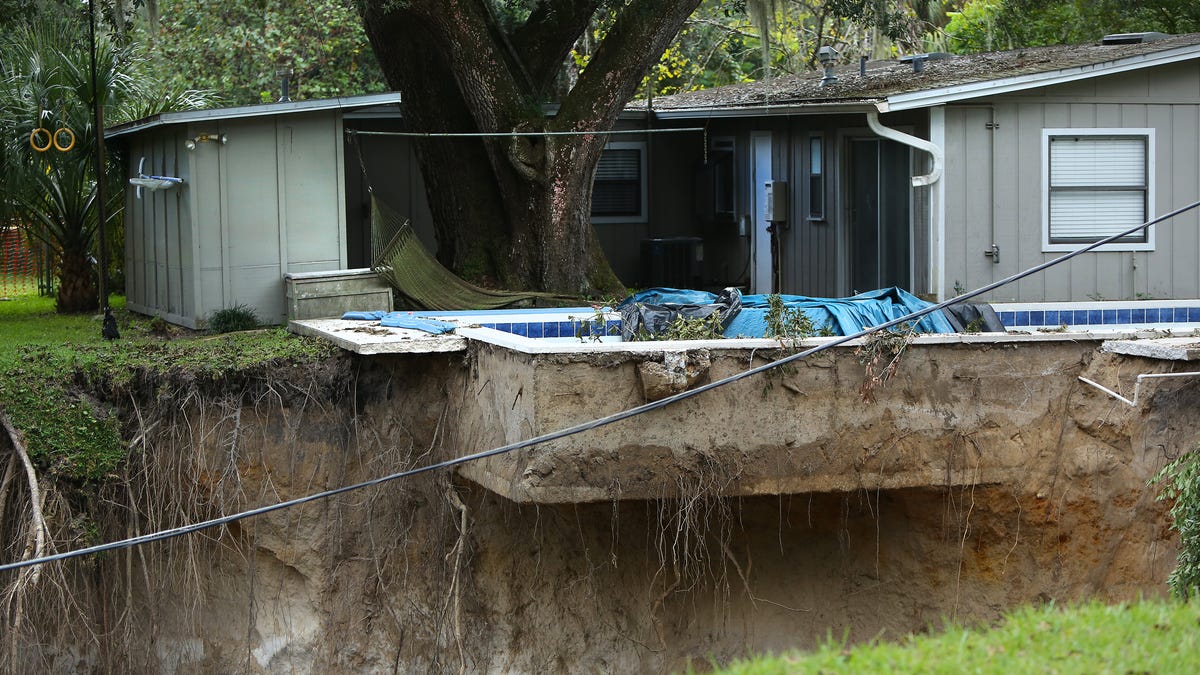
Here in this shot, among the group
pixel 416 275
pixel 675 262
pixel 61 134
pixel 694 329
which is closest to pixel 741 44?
pixel 675 262

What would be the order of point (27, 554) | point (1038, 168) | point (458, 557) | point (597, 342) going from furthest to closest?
point (1038, 168) < point (458, 557) < point (597, 342) < point (27, 554)

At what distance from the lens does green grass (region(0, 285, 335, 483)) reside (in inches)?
361

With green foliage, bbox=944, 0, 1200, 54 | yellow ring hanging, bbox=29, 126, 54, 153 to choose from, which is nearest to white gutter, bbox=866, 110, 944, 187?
yellow ring hanging, bbox=29, 126, 54, 153

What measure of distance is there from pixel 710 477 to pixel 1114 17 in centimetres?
1613

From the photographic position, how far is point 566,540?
1040cm

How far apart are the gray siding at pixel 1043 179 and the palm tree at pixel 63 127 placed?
27.8ft

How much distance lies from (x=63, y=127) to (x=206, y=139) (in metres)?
2.22

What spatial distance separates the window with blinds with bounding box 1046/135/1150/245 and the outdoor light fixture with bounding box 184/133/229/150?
774cm

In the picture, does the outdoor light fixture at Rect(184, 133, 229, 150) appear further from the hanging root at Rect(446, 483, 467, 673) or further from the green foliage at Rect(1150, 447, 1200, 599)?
the green foliage at Rect(1150, 447, 1200, 599)

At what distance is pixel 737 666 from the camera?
5094 millimetres

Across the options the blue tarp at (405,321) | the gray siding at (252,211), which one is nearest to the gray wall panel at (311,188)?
the gray siding at (252,211)

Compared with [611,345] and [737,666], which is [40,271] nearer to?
[611,345]

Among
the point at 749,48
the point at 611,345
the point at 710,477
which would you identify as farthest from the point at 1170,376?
the point at 749,48

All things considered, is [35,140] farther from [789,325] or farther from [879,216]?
[879,216]
